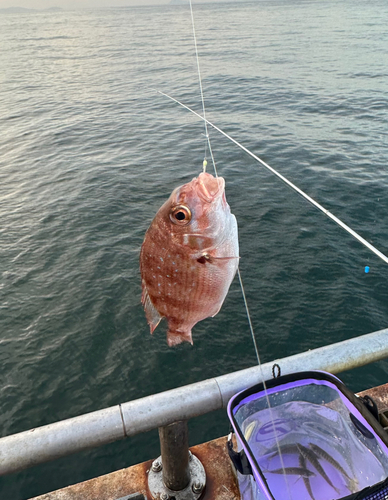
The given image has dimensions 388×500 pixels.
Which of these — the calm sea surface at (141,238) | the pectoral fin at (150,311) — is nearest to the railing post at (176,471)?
the pectoral fin at (150,311)

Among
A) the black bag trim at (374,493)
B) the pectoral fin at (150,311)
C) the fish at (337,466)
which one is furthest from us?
the fish at (337,466)

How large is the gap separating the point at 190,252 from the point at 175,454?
1600mm

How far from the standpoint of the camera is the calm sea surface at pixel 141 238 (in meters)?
5.72

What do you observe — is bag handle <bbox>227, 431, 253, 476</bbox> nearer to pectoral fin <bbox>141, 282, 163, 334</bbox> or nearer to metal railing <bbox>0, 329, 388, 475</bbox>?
metal railing <bbox>0, 329, 388, 475</bbox>

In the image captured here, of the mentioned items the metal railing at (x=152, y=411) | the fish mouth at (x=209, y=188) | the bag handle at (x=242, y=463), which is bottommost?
the bag handle at (x=242, y=463)

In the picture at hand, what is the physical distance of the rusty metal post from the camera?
229 cm

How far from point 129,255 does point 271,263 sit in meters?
2.88

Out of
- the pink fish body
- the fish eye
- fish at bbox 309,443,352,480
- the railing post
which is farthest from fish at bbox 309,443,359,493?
the fish eye

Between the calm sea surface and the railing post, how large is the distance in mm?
2319

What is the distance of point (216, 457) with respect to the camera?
112 inches

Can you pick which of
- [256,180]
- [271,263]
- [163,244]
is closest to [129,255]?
[271,263]

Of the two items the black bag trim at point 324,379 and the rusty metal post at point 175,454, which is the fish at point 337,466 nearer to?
the black bag trim at point 324,379

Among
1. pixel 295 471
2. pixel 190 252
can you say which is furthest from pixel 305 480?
pixel 190 252

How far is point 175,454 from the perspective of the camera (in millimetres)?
2412
